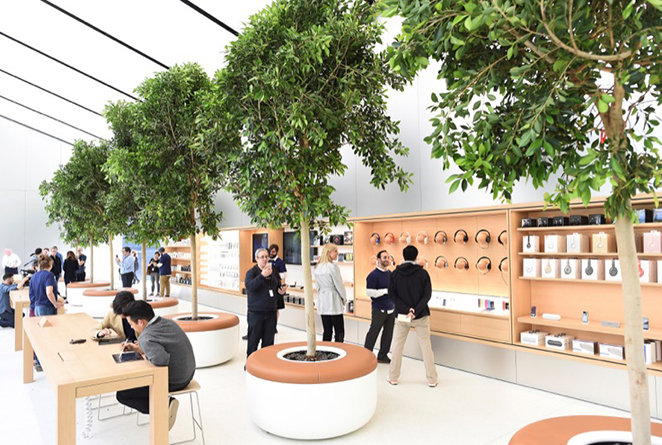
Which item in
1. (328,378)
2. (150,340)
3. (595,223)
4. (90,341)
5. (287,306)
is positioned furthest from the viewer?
(287,306)

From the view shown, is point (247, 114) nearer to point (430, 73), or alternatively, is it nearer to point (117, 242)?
point (430, 73)

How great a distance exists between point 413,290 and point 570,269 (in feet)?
5.74

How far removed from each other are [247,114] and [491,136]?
9.21ft

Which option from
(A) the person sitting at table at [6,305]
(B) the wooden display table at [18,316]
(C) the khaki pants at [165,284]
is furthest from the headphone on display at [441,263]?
(C) the khaki pants at [165,284]

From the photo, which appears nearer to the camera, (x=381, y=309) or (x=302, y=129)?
(x=302, y=129)

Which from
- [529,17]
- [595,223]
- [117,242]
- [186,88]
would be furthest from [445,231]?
[117,242]

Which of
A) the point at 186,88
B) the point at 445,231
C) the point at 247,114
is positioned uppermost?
the point at 186,88

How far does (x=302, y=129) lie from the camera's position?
363 centimetres

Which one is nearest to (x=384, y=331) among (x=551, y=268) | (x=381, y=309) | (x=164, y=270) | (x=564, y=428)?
Answer: (x=381, y=309)

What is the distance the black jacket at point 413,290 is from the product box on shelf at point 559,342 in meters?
1.37

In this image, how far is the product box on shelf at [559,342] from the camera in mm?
4816

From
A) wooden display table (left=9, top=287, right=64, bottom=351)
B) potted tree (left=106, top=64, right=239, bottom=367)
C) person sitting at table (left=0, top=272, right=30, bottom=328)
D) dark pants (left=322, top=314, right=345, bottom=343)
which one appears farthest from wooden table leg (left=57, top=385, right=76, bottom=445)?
person sitting at table (left=0, top=272, right=30, bottom=328)

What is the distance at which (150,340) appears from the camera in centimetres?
324

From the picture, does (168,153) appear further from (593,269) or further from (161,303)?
(593,269)
